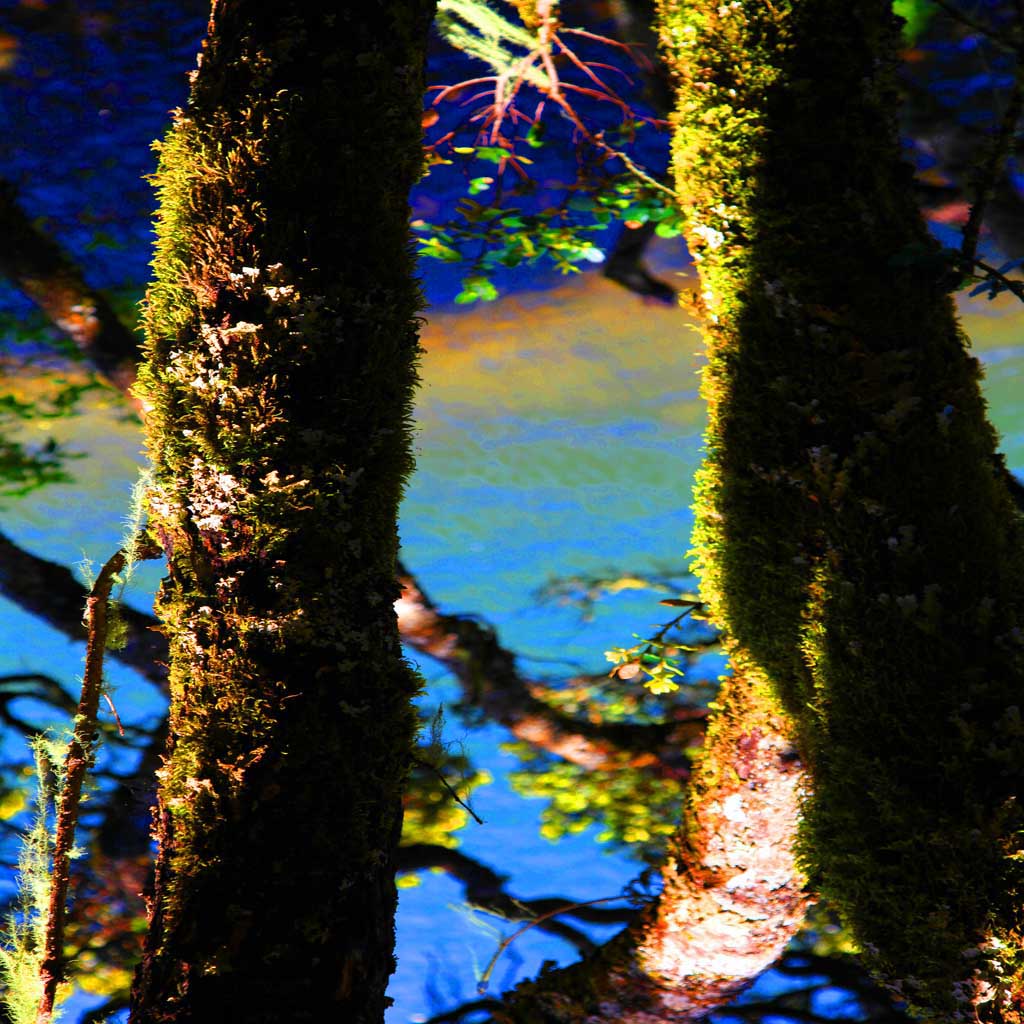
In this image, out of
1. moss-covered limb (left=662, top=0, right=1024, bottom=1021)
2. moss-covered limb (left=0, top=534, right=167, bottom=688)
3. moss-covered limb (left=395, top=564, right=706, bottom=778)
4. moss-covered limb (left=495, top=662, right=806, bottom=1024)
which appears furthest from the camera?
moss-covered limb (left=0, top=534, right=167, bottom=688)

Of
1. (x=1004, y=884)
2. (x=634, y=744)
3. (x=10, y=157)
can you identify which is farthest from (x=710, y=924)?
(x=10, y=157)

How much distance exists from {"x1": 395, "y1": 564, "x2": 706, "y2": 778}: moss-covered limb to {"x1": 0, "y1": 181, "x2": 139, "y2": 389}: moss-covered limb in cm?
202

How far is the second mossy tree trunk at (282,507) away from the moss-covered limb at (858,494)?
2.98 ft

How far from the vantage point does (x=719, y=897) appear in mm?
2545

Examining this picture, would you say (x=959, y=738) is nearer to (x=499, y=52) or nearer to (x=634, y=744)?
(x=499, y=52)

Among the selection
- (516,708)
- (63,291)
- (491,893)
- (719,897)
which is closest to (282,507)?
(719,897)

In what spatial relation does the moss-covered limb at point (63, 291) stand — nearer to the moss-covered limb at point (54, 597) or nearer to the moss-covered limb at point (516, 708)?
the moss-covered limb at point (54, 597)

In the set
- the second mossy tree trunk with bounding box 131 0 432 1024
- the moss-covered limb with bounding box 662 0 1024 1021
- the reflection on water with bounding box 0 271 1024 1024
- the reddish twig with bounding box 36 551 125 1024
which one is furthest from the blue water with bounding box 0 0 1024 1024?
the reddish twig with bounding box 36 551 125 1024

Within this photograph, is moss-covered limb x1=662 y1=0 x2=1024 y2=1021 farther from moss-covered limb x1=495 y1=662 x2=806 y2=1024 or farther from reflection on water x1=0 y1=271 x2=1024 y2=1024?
reflection on water x1=0 y1=271 x2=1024 y2=1024

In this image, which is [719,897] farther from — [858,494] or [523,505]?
[523,505]

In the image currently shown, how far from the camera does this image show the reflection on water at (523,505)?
523cm

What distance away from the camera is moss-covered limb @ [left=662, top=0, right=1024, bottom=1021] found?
1.59 metres

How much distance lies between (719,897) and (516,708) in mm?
2550

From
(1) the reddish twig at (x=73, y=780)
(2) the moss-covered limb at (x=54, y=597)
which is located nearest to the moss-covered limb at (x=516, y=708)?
(2) the moss-covered limb at (x=54, y=597)
